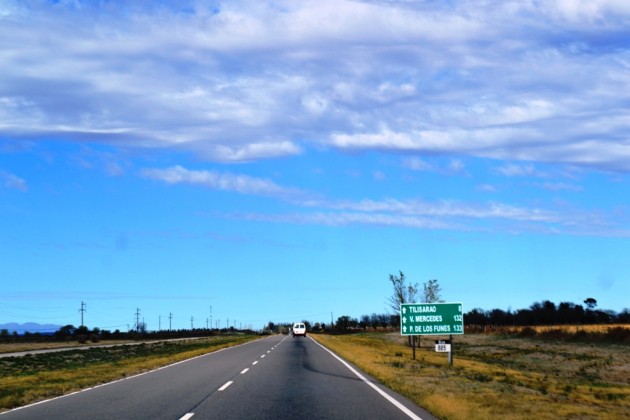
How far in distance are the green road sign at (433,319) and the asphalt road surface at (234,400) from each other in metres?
10.3

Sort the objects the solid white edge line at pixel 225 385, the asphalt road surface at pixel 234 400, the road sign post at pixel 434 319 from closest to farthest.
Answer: the asphalt road surface at pixel 234 400
the solid white edge line at pixel 225 385
the road sign post at pixel 434 319

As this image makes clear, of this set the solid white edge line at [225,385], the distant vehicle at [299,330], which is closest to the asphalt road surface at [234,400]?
the solid white edge line at [225,385]

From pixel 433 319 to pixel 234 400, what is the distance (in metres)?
19.2

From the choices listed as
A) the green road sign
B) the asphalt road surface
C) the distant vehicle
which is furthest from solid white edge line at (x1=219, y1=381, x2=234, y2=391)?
the distant vehicle

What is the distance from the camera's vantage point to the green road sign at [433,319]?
111 ft

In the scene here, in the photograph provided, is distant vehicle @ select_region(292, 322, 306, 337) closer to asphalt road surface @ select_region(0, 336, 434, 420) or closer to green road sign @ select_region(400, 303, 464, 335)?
green road sign @ select_region(400, 303, 464, 335)

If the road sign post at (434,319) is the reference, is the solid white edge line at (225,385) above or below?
below

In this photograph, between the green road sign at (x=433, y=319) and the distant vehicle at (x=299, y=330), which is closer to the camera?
the green road sign at (x=433, y=319)

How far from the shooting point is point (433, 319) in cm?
3412

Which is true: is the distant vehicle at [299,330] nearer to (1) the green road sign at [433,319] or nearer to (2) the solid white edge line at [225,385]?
(1) the green road sign at [433,319]

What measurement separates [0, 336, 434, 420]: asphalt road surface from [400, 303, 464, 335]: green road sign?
33.7ft

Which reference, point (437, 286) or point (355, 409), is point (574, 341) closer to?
point (437, 286)

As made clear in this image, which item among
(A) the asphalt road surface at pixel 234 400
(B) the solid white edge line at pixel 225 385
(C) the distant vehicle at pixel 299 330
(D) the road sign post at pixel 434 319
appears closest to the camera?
(A) the asphalt road surface at pixel 234 400

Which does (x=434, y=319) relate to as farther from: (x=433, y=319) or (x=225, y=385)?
(x=225, y=385)
